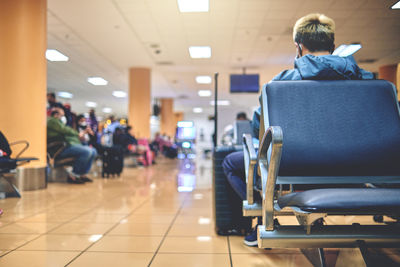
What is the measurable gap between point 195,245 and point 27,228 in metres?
1.39

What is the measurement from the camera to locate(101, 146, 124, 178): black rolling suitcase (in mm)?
6605

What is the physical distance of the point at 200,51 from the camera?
30.3 ft

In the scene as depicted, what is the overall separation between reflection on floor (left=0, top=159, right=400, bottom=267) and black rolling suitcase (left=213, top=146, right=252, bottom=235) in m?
0.09

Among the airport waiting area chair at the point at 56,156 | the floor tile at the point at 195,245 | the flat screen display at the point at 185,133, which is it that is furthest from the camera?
the flat screen display at the point at 185,133

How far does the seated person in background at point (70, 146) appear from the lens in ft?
17.8

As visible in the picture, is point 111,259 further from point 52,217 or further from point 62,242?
point 52,217

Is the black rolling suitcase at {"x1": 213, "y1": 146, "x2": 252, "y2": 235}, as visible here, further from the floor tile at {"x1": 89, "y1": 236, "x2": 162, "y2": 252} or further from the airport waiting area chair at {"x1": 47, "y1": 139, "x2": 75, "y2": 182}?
the airport waiting area chair at {"x1": 47, "y1": 139, "x2": 75, "y2": 182}

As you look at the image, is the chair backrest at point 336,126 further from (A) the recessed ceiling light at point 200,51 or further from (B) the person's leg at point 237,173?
(A) the recessed ceiling light at point 200,51

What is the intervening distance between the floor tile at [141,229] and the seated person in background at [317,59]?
127 cm

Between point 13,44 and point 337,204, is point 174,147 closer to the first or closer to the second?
point 13,44

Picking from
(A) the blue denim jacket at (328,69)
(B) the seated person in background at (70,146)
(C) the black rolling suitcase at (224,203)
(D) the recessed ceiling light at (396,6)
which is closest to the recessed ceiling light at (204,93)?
(D) the recessed ceiling light at (396,6)

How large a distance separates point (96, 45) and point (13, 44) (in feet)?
14.3

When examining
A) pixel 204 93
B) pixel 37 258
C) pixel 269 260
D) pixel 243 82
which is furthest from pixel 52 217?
pixel 204 93

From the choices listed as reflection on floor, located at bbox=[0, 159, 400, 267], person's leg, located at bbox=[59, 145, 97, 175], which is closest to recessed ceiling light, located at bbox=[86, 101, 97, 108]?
person's leg, located at bbox=[59, 145, 97, 175]
